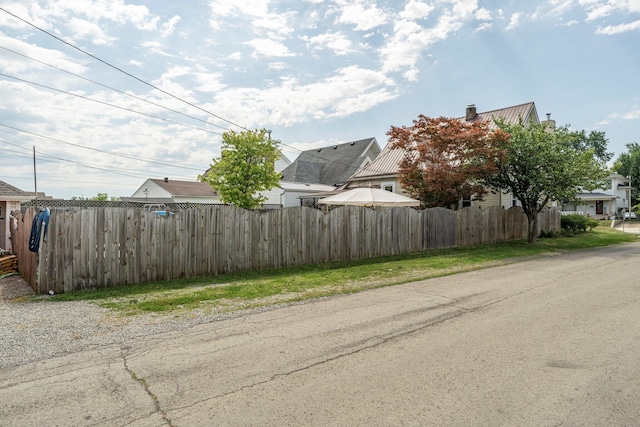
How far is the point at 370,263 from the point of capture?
12.1 metres

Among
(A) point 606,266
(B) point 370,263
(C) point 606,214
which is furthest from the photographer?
(C) point 606,214

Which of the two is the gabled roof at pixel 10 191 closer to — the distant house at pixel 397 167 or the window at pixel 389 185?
the distant house at pixel 397 167

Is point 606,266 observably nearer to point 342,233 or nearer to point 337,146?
point 342,233

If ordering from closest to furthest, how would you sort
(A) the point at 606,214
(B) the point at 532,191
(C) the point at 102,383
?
(C) the point at 102,383
(B) the point at 532,191
(A) the point at 606,214

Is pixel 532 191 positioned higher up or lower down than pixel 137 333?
higher up

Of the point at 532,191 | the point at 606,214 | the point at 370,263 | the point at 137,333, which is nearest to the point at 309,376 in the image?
the point at 137,333

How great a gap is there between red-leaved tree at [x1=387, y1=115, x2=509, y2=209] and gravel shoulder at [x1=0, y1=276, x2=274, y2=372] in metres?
12.3

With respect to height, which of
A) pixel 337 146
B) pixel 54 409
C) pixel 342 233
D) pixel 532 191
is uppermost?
pixel 337 146

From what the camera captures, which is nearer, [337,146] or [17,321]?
[17,321]

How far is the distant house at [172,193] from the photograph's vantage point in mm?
37625

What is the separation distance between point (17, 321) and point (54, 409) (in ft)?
11.7

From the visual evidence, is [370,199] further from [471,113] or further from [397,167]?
[471,113]

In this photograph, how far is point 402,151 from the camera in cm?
2520

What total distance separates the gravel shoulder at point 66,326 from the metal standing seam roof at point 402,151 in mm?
19064
